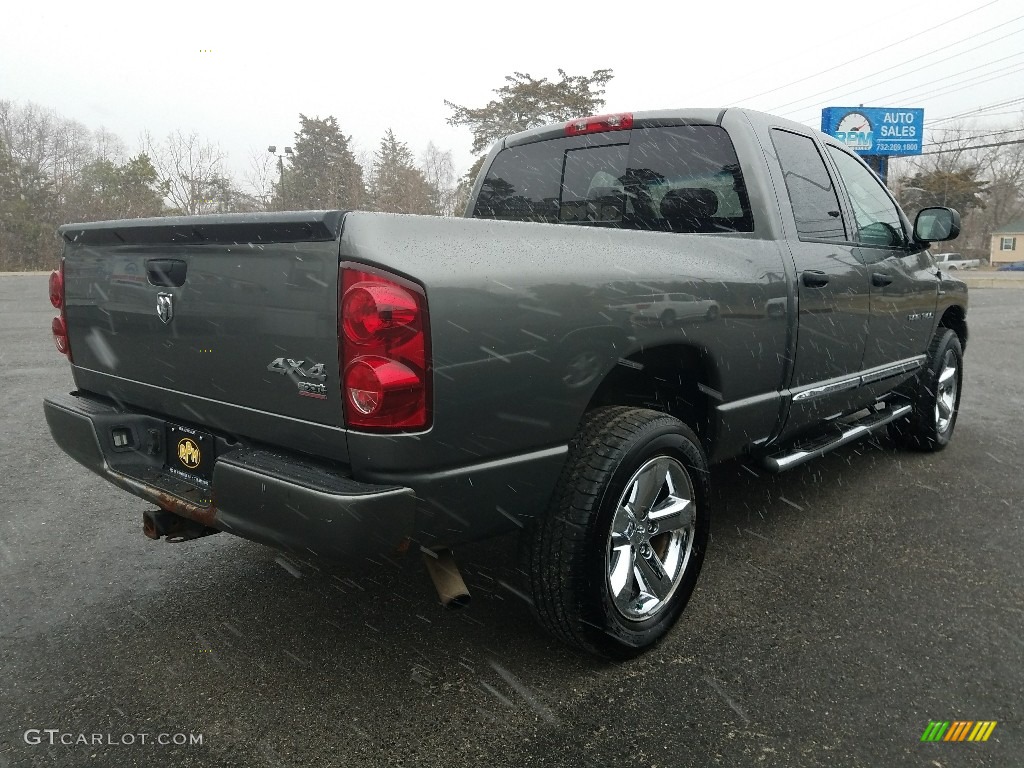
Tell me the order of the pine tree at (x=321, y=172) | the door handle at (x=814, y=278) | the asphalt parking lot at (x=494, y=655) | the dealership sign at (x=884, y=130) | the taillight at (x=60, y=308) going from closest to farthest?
the asphalt parking lot at (x=494, y=655) → the taillight at (x=60, y=308) → the door handle at (x=814, y=278) → the dealership sign at (x=884, y=130) → the pine tree at (x=321, y=172)

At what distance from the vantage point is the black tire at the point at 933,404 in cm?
493

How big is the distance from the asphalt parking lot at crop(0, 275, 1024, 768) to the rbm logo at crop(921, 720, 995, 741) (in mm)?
27

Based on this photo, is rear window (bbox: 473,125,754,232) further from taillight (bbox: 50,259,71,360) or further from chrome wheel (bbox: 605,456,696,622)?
taillight (bbox: 50,259,71,360)

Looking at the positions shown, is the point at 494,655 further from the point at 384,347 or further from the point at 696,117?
the point at 696,117

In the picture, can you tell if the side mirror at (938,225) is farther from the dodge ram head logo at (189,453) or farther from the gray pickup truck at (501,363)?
the dodge ram head logo at (189,453)

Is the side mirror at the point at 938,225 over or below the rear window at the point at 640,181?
below

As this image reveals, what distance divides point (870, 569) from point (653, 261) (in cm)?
176

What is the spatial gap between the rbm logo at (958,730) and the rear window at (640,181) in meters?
1.98

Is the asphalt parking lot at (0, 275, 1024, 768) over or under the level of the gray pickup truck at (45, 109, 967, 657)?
under

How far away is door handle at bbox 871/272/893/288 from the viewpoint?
3.89m

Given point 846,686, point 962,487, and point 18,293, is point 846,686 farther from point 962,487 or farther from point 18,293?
point 18,293

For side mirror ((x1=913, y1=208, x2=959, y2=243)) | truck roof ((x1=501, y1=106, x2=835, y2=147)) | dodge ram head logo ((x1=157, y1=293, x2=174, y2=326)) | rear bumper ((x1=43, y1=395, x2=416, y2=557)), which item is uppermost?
truck roof ((x1=501, y1=106, x2=835, y2=147))

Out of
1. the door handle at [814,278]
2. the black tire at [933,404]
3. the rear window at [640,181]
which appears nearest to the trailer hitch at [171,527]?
the rear window at [640,181]

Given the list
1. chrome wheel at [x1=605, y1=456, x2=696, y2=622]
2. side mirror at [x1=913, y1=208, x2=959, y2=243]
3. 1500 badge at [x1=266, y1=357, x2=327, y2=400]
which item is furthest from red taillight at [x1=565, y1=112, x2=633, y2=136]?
1500 badge at [x1=266, y1=357, x2=327, y2=400]
